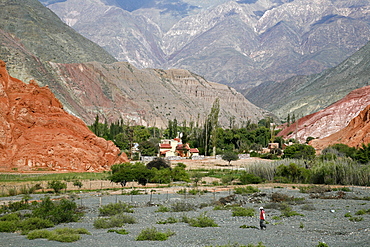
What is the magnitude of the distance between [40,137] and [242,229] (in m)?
36.3

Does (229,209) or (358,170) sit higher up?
(358,170)

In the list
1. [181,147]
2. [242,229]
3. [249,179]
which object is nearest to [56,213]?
[242,229]

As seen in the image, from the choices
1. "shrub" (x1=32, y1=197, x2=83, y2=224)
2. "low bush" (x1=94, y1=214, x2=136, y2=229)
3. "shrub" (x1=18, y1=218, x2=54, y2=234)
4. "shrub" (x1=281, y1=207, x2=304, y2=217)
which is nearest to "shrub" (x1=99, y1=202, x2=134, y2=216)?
"shrub" (x1=32, y1=197, x2=83, y2=224)

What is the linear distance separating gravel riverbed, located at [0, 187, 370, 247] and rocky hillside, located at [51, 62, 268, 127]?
96184 mm

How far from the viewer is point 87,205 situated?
85.2 feet

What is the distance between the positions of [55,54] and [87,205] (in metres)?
131

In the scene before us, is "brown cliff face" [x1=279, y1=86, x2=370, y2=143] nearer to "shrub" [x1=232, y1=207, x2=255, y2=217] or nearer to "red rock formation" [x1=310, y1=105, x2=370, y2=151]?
"red rock formation" [x1=310, y1=105, x2=370, y2=151]

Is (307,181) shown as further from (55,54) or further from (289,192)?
(55,54)

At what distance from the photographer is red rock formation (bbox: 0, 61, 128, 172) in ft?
154

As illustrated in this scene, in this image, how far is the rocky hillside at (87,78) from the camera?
119188 mm

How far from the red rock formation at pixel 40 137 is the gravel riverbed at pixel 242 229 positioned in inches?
861

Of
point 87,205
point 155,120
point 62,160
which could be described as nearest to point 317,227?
point 87,205

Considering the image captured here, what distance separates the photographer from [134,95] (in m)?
153

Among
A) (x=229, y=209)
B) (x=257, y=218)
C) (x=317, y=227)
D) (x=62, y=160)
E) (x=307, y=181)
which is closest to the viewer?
(x=317, y=227)
